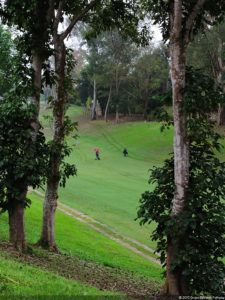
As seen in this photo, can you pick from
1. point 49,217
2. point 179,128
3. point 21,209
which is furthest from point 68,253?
point 179,128

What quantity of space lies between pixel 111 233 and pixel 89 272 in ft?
22.3

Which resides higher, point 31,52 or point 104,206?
point 31,52

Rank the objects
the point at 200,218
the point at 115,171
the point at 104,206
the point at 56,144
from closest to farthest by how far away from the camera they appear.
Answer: the point at 200,218 → the point at 56,144 → the point at 104,206 → the point at 115,171

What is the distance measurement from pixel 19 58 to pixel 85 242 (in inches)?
345

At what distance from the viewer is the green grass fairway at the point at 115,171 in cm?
2009

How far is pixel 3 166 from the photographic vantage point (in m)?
9.84

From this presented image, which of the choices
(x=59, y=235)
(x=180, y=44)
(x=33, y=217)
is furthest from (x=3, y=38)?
(x=180, y=44)

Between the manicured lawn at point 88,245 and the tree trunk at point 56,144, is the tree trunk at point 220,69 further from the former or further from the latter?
the tree trunk at point 56,144

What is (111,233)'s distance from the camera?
667 inches

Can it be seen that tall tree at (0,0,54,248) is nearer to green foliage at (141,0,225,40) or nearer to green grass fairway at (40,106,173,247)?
green grass fairway at (40,106,173,247)

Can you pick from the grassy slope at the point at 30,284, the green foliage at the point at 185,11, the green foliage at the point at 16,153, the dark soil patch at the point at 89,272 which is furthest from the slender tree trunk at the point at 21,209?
the green foliage at the point at 185,11

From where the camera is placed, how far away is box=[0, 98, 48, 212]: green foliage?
9758 millimetres

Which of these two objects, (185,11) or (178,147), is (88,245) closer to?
(178,147)

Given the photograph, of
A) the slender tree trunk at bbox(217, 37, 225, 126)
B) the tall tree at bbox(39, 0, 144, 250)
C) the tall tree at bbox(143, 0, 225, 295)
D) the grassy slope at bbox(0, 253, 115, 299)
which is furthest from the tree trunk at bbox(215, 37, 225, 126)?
the grassy slope at bbox(0, 253, 115, 299)
